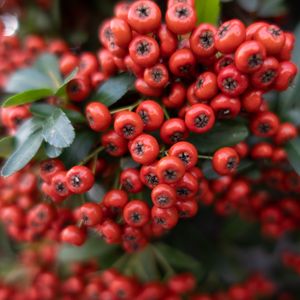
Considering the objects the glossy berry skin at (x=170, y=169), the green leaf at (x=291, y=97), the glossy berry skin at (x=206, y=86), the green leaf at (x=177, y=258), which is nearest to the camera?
the glossy berry skin at (x=170, y=169)

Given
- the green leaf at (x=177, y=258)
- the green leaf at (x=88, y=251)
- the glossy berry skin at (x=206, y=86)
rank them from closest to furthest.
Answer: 1. the glossy berry skin at (x=206, y=86)
2. the green leaf at (x=88, y=251)
3. the green leaf at (x=177, y=258)

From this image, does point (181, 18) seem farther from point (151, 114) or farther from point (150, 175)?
point (150, 175)

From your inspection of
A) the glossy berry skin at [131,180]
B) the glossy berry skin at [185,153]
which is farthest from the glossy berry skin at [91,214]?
the glossy berry skin at [185,153]

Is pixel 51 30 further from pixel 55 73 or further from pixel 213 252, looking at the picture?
pixel 213 252

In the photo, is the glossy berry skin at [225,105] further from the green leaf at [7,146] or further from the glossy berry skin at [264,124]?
the green leaf at [7,146]

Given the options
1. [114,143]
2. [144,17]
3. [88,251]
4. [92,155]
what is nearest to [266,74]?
[144,17]

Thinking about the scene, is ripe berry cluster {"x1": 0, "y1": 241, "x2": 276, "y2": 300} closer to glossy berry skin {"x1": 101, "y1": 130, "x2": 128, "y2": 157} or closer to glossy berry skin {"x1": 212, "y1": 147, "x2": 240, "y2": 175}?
glossy berry skin {"x1": 101, "y1": 130, "x2": 128, "y2": 157}

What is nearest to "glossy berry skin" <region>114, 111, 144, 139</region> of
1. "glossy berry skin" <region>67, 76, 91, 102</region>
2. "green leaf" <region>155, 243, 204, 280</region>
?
"glossy berry skin" <region>67, 76, 91, 102</region>
